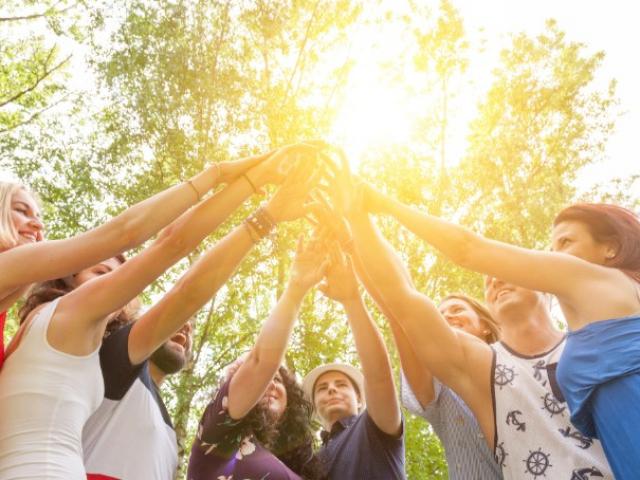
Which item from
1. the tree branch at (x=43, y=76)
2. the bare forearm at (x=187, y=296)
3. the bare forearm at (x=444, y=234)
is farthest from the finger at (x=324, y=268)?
the tree branch at (x=43, y=76)

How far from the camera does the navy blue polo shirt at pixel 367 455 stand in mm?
2859

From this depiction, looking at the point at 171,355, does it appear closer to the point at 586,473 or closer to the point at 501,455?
the point at 501,455

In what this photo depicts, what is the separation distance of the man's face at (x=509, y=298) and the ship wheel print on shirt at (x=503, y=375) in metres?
0.46

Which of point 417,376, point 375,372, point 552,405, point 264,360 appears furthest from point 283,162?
point 552,405

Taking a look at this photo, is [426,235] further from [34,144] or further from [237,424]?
[34,144]

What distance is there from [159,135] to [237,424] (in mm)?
10597

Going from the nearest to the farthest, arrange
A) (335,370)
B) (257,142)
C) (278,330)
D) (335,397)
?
(278,330) → (335,397) → (335,370) → (257,142)

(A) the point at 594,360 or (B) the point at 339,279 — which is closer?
(A) the point at 594,360

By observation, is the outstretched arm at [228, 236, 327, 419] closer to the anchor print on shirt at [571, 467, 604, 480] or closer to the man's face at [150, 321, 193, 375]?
the man's face at [150, 321, 193, 375]

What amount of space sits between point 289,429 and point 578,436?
183 cm

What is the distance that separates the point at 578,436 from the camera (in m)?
2.23

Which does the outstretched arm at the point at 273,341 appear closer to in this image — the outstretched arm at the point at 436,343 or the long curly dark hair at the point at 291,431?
the long curly dark hair at the point at 291,431

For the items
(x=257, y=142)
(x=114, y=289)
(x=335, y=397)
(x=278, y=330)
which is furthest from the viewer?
(x=257, y=142)

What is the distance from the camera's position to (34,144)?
503 inches
